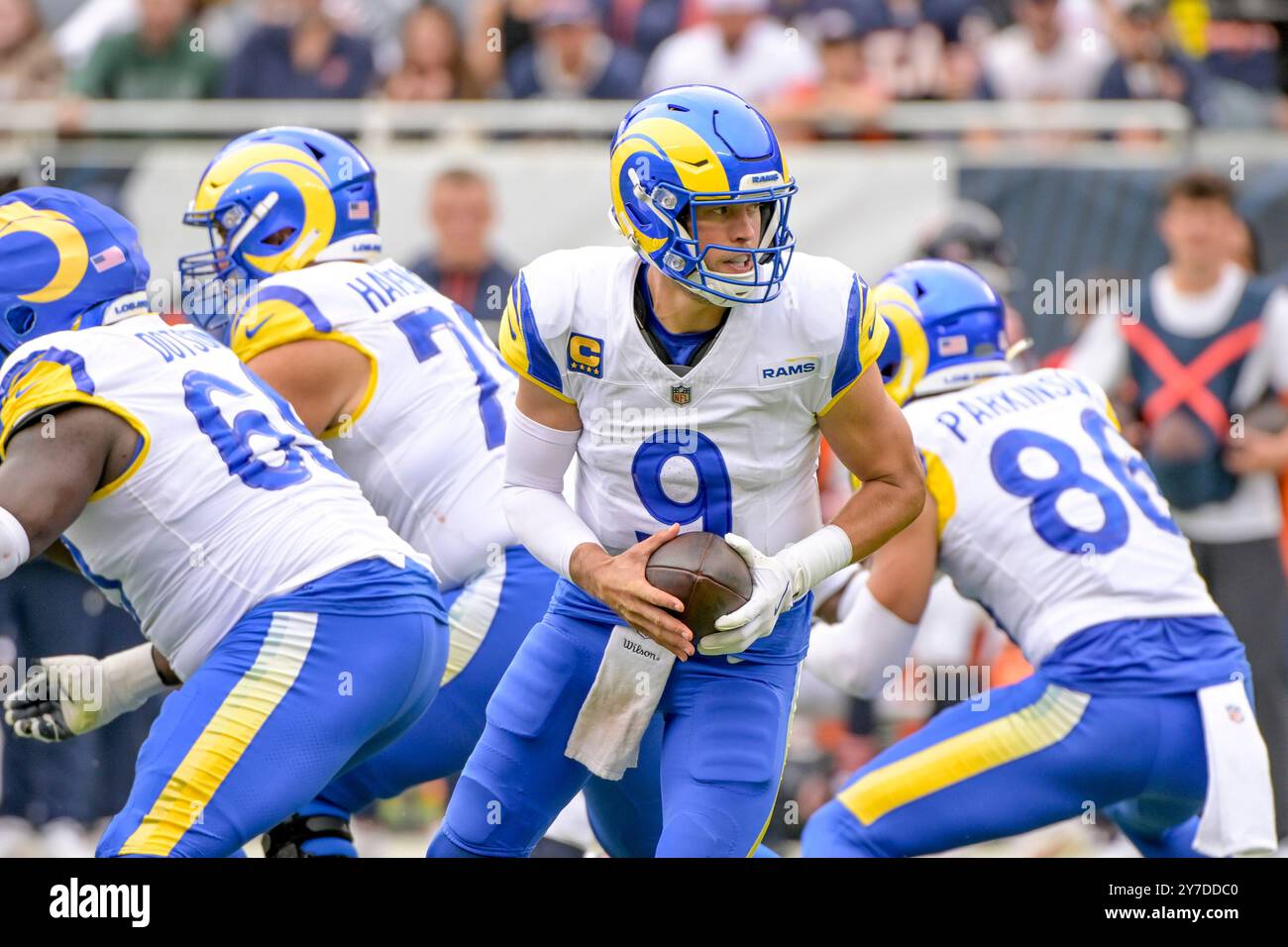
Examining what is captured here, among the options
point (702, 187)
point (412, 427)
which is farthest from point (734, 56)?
point (702, 187)

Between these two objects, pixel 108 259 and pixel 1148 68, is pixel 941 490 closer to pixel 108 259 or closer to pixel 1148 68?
pixel 108 259

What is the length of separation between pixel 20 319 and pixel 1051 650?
2.57 m

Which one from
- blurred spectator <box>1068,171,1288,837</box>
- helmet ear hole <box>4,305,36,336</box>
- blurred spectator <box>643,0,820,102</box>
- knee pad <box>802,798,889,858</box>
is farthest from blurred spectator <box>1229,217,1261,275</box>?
helmet ear hole <box>4,305,36,336</box>

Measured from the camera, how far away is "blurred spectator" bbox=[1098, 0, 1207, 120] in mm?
9117

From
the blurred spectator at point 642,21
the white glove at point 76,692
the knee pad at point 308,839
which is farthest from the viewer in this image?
the blurred spectator at point 642,21

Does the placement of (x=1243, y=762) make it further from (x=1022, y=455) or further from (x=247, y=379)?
(x=247, y=379)

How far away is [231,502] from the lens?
163 inches

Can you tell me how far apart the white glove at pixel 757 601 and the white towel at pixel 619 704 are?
0.44 ft

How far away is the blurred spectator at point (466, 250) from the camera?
8.11 m

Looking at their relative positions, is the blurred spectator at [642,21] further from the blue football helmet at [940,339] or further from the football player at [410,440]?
the football player at [410,440]

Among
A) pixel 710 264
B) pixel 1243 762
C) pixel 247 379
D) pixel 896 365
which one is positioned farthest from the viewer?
pixel 896 365

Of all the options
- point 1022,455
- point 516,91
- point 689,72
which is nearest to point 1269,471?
point 1022,455

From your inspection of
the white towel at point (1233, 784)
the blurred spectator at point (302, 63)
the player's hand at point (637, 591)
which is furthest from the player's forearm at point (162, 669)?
the blurred spectator at point (302, 63)
